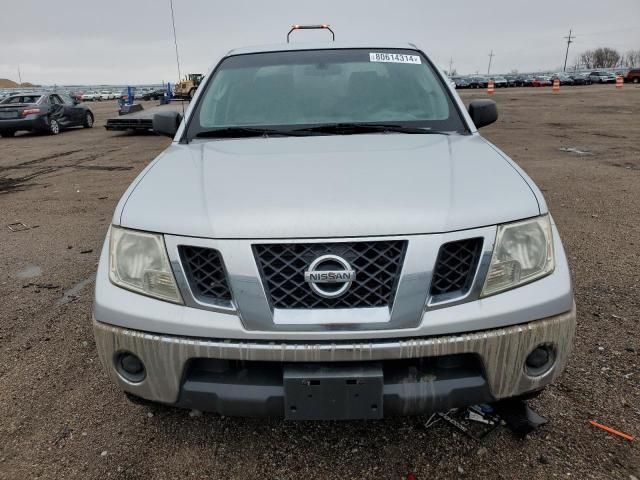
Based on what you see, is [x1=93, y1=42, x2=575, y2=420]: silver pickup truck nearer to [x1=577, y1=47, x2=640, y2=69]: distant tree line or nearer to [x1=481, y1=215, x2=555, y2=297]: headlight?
[x1=481, y1=215, x2=555, y2=297]: headlight

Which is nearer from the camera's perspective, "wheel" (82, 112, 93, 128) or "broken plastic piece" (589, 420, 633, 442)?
"broken plastic piece" (589, 420, 633, 442)

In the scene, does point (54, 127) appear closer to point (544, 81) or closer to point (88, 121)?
point (88, 121)

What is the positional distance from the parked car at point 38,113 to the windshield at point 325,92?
15672mm

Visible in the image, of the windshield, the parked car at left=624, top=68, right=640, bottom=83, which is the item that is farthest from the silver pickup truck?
the parked car at left=624, top=68, right=640, bottom=83

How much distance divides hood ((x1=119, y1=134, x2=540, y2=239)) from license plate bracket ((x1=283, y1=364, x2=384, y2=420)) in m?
0.47

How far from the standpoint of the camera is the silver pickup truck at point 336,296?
173cm

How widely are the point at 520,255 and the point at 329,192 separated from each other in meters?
0.74

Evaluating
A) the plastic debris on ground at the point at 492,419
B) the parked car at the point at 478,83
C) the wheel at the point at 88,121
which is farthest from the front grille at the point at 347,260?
the parked car at the point at 478,83

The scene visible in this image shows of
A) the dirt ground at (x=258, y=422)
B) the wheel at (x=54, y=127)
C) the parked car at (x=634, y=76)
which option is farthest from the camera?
the parked car at (x=634, y=76)

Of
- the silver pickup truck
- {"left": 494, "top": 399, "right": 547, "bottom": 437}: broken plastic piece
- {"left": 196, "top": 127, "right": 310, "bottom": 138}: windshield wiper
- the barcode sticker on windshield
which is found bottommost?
{"left": 494, "top": 399, "right": 547, "bottom": 437}: broken plastic piece

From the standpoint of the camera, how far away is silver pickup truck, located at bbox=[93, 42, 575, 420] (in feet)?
5.69

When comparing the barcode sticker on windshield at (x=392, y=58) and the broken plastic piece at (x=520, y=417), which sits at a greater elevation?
the barcode sticker on windshield at (x=392, y=58)

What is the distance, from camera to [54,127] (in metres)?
17.2

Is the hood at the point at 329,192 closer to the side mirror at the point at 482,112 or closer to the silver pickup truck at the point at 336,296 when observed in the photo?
the silver pickup truck at the point at 336,296
